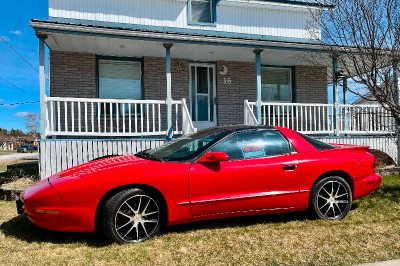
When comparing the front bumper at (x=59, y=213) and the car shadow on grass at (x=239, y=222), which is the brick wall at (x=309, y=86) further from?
the front bumper at (x=59, y=213)

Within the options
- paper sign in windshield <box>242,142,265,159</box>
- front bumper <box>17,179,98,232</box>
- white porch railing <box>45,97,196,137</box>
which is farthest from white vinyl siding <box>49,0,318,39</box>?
front bumper <box>17,179,98,232</box>

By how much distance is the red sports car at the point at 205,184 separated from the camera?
10.8 feet

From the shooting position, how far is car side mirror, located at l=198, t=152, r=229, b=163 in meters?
3.60

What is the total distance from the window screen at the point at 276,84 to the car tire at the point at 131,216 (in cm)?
821

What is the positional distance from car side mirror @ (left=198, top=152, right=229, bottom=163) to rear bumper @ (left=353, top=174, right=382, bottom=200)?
2090 millimetres

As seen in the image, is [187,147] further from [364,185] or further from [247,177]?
[364,185]

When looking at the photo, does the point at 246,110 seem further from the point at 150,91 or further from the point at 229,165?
the point at 229,165

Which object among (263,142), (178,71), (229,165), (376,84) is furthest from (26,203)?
(178,71)

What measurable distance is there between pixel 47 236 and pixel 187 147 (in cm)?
202

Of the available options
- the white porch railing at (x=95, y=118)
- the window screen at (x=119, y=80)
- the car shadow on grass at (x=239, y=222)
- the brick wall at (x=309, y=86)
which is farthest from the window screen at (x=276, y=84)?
the car shadow on grass at (x=239, y=222)

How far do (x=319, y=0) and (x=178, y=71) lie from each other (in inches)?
191

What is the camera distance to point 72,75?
902 centimetres

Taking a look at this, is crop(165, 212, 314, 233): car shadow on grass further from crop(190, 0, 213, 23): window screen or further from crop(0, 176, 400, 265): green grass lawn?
crop(190, 0, 213, 23): window screen

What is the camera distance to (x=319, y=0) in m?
6.21
